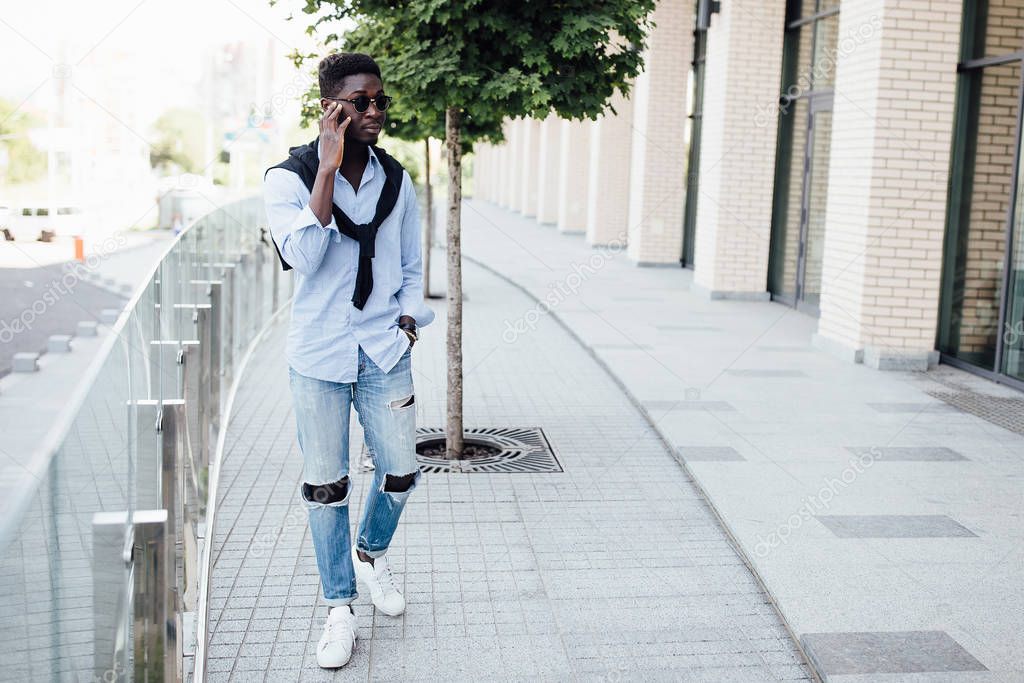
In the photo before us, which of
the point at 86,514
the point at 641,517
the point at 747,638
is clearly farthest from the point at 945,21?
the point at 86,514

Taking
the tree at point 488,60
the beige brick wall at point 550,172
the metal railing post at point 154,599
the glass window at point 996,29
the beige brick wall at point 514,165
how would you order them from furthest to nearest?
the beige brick wall at point 514,165
the beige brick wall at point 550,172
the glass window at point 996,29
the tree at point 488,60
the metal railing post at point 154,599

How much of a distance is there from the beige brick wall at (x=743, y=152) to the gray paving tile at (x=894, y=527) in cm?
920

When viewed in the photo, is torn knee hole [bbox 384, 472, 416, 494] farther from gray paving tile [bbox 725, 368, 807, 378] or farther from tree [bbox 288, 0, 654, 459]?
gray paving tile [bbox 725, 368, 807, 378]

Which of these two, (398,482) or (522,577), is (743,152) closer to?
(522,577)

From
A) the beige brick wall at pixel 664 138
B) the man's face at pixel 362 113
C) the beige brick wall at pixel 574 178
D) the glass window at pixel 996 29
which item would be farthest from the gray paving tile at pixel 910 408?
the beige brick wall at pixel 574 178

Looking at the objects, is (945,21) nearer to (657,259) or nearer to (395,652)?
(395,652)

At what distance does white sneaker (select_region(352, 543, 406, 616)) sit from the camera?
4.23 metres

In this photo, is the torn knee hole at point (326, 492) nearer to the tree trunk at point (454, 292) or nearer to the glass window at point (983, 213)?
the tree trunk at point (454, 292)

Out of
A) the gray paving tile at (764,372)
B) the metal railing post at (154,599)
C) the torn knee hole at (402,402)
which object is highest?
the torn knee hole at (402,402)

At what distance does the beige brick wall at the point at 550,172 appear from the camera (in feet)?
108

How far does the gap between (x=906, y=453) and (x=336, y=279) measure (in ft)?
14.2

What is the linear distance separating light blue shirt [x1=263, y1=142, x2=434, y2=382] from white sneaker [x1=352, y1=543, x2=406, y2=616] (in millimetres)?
912

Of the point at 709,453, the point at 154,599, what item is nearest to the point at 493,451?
the point at 709,453

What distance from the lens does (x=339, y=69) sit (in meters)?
3.61
